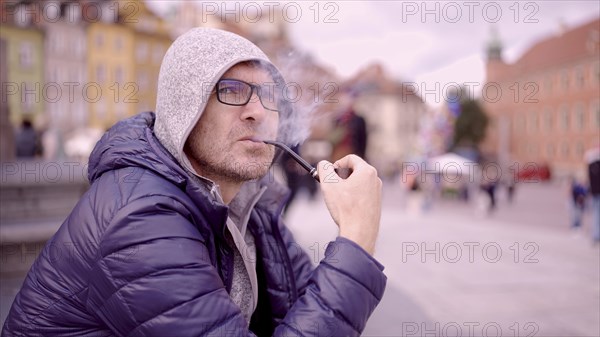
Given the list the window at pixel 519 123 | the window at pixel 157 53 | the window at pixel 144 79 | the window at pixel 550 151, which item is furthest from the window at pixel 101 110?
the window at pixel 519 123

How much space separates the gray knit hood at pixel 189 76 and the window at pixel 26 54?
43797 millimetres

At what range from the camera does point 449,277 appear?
15.6ft

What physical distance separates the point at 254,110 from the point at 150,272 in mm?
521

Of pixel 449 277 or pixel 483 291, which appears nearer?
pixel 483 291

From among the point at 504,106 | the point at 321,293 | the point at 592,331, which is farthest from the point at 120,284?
the point at 504,106

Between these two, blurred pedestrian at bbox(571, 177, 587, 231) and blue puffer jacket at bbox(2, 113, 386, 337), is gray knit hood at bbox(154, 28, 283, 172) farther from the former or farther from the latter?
blurred pedestrian at bbox(571, 177, 587, 231)

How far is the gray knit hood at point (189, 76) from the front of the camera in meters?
1.29

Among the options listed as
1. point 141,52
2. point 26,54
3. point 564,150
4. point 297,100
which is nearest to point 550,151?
point 564,150

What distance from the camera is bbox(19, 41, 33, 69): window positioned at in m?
39.4

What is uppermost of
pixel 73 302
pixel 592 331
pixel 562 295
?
pixel 73 302

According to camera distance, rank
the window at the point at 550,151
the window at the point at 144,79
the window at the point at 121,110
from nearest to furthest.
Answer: the window at the point at 121,110 → the window at the point at 144,79 → the window at the point at 550,151

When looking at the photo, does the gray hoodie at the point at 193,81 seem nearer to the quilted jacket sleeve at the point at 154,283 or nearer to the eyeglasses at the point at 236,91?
the eyeglasses at the point at 236,91

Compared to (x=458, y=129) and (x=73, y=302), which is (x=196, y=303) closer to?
(x=73, y=302)

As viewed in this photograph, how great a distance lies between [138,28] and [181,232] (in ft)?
173
